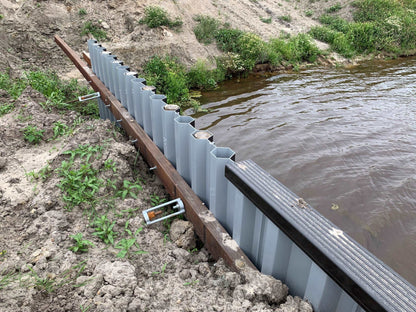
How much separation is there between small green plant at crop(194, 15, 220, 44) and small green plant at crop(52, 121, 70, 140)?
24.1 ft

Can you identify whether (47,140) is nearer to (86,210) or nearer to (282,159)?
(86,210)

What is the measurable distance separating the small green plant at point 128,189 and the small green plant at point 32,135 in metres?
1.57

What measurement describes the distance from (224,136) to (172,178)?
3321 mm

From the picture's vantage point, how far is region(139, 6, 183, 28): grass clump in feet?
31.3

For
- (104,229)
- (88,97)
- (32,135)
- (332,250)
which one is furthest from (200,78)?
(332,250)

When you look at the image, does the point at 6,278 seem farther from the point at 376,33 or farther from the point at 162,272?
the point at 376,33

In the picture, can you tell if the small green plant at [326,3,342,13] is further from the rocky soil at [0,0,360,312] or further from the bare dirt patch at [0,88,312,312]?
the bare dirt patch at [0,88,312,312]

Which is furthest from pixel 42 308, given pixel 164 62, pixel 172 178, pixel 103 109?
pixel 164 62

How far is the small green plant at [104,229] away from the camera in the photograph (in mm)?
2504

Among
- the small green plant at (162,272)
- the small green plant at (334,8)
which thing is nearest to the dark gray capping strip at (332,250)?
the small green plant at (162,272)

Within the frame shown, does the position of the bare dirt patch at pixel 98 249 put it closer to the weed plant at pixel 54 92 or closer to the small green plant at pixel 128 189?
the small green plant at pixel 128 189

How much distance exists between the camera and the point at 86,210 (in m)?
2.78

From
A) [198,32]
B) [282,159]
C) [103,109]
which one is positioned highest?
[198,32]

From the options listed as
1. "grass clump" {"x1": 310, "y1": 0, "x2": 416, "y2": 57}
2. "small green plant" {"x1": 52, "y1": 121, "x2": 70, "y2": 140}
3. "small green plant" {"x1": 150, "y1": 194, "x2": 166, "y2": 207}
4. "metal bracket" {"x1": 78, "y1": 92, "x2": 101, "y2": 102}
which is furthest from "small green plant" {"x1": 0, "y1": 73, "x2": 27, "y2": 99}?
"grass clump" {"x1": 310, "y1": 0, "x2": 416, "y2": 57}
